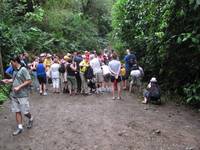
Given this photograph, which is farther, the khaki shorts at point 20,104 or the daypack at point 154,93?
the daypack at point 154,93

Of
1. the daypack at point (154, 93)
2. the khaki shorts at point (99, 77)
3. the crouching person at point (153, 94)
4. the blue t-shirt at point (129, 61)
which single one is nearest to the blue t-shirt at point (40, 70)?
the khaki shorts at point (99, 77)

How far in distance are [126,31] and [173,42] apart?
32.9ft

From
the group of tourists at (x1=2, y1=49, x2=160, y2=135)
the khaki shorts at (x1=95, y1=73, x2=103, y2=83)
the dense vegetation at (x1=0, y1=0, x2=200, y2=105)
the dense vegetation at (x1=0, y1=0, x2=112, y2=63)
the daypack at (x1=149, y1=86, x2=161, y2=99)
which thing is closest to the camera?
the daypack at (x1=149, y1=86, x2=161, y2=99)

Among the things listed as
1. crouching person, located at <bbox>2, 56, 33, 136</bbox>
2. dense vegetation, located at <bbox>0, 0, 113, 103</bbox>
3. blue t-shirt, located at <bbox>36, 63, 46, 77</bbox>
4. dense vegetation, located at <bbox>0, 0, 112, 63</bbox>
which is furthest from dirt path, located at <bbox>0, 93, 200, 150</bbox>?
dense vegetation, located at <bbox>0, 0, 112, 63</bbox>

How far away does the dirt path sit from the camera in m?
9.73

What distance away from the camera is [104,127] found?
11195 mm

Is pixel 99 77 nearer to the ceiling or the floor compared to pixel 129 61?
nearer to the floor

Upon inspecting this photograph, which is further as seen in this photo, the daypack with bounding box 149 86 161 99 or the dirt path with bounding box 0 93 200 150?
the daypack with bounding box 149 86 161 99

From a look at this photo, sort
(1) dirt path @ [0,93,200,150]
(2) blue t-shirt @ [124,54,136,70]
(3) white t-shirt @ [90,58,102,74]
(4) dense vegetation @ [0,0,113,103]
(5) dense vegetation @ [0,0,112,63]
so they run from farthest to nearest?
(5) dense vegetation @ [0,0,112,63], (4) dense vegetation @ [0,0,113,103], (2) blue t-shirt @ [124,54,136,70], (3) white t-shirt @ [90,58,102,74], (1) dirt path @ [0,93,200,150]

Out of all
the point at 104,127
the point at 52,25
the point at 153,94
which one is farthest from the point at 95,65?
the point at 52,25

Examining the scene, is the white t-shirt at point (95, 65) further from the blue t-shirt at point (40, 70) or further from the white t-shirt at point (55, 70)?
the blue t-shirt at point (40, 70)

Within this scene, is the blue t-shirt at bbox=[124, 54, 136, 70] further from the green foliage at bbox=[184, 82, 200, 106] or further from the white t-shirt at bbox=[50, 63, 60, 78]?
the green foliage at bbox=[184, 82, 200, 106]

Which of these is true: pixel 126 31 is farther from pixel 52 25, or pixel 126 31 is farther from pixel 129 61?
pixel 52 25

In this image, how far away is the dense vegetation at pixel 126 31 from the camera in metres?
14.8
